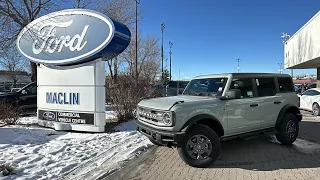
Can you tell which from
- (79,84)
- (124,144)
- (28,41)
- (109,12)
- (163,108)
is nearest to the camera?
(163,108)

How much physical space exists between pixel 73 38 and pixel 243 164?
6.61m

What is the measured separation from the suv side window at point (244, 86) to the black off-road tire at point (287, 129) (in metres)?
1.36

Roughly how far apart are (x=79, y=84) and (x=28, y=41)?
2.84 m

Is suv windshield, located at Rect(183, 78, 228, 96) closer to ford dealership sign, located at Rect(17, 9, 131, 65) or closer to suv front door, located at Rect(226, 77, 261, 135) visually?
suv front door, located at Rect(226, 77, 261, 135)

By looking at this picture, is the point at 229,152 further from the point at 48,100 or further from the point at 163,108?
the point at 48,100

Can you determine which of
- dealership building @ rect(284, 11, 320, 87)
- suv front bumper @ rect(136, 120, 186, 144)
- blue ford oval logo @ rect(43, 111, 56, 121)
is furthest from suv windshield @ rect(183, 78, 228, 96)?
dealership building @ rect(284, 11, 320, 87)

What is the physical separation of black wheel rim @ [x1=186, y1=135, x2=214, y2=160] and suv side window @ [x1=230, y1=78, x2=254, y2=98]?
152cm

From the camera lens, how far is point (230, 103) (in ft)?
18.5

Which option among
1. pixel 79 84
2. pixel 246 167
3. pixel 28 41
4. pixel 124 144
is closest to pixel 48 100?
pixel 79 84

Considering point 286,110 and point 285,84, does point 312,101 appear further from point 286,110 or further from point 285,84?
point 286,110

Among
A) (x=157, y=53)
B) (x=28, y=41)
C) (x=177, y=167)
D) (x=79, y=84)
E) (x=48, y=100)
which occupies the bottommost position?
(x=177, y=167)

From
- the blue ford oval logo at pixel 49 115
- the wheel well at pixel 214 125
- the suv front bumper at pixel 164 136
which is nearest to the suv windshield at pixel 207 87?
the wheel well at pixel 214 125

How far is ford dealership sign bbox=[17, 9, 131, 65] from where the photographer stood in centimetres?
817

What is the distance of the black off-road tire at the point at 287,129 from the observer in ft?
21.7
